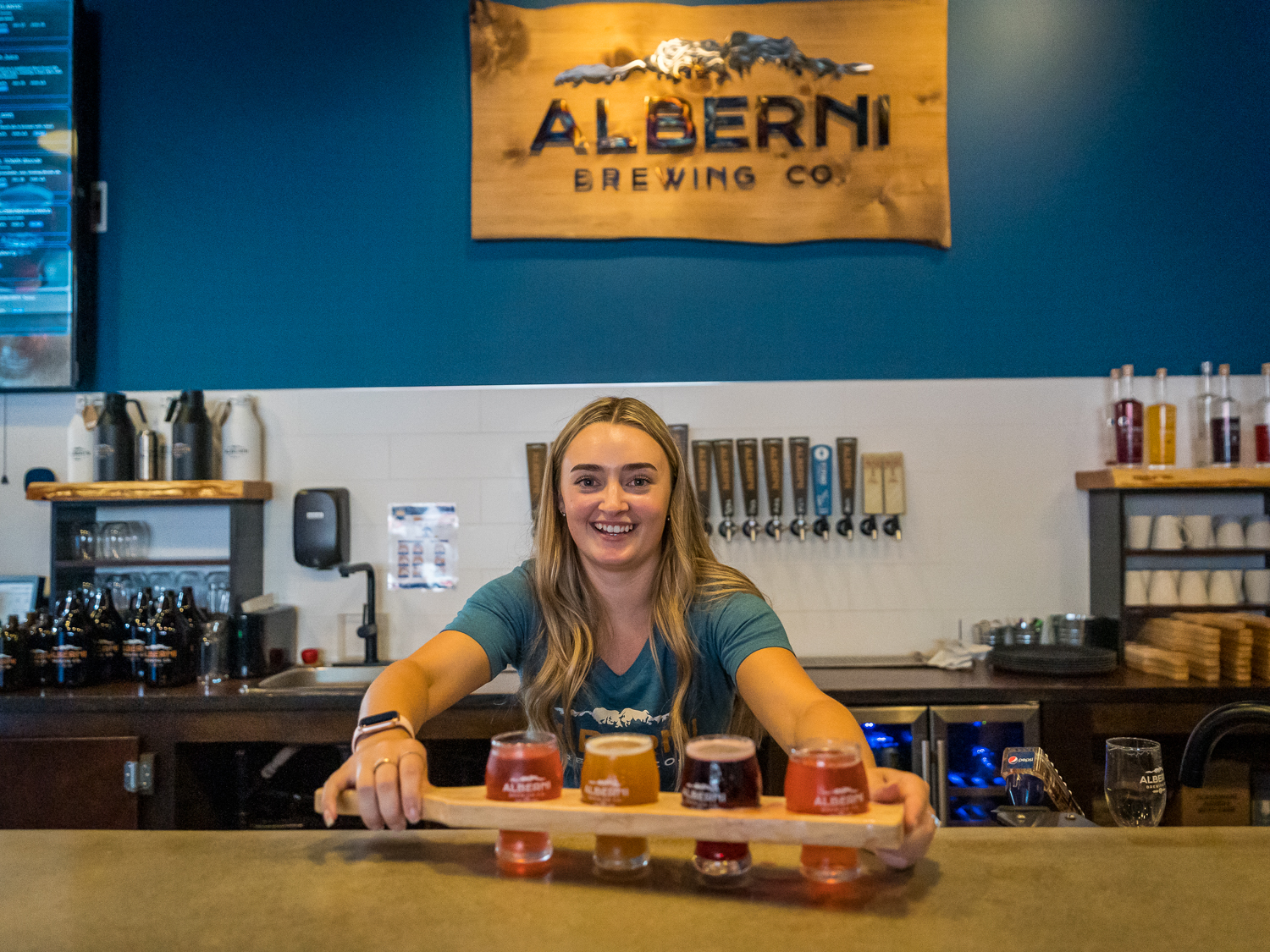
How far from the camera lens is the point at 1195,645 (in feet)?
9.50

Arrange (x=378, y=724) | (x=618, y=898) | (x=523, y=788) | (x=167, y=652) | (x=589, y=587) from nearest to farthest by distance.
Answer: (x=618, y=898) → (x=523, y=788) → (x=378, y=724) → (x=589, y=587) → (x=167, y=652)

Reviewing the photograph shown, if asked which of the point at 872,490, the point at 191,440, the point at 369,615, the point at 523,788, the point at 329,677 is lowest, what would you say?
the point at 329,677

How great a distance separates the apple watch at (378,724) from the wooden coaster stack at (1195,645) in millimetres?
2606

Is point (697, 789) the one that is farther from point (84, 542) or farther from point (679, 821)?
point (84, 542)

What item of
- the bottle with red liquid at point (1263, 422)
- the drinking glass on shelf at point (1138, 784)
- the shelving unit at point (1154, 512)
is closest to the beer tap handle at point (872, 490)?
the shelving unit at point (1154, 512)

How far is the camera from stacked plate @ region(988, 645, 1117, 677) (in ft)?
9.49

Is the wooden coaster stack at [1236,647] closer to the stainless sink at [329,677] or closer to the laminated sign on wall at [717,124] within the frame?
the laminated sign on wall at [717,124]

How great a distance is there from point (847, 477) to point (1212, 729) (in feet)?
7.51

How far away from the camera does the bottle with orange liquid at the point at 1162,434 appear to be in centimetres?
324

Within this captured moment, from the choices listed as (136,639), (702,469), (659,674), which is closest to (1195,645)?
(702,469)

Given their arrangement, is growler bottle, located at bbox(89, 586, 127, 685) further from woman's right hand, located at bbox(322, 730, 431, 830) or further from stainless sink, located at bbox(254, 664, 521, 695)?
woman's right hand, located at bbox(322, 730, 431, 830)

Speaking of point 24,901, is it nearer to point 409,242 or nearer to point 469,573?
point 469,573

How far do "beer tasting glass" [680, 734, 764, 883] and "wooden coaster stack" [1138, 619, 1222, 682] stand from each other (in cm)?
248

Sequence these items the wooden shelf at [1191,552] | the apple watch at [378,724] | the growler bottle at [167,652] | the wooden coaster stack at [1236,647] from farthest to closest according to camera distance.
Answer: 1. the wooden shelf at [1191,552]
2. the growler bottle at [167,652]
3. the wooden coaster stack at [1236,647]
4. the apple watch at [378,724]
